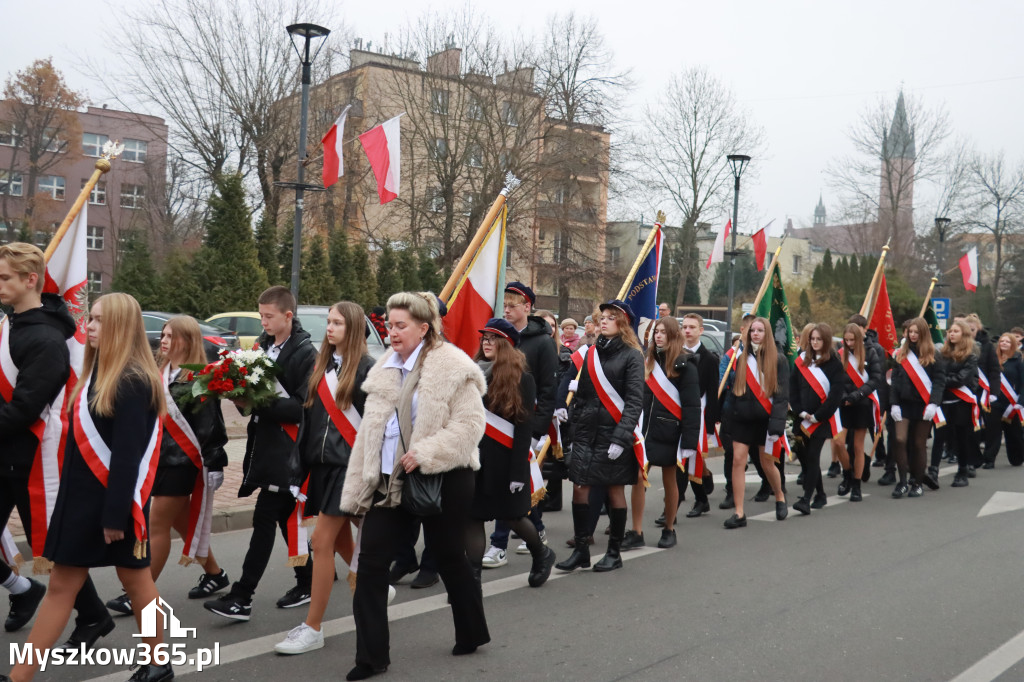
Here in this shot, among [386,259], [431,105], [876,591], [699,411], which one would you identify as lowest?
[876,591]

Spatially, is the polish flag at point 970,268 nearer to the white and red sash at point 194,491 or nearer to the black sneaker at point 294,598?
the black sneaker at point 294,598

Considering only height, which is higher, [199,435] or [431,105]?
[431,105]

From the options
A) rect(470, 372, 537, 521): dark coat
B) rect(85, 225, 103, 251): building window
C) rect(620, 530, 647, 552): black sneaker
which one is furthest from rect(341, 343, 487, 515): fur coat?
rect(85, 225, 103, 251): building window

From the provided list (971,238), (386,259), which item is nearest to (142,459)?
(386,259)

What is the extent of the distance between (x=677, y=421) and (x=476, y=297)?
6.19 ft

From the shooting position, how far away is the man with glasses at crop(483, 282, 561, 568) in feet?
21.5

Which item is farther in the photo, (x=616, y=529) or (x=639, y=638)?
(x=616, y=529)

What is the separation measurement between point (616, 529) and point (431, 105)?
29.1 m

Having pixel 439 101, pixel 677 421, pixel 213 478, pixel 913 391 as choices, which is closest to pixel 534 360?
pixel 677 421

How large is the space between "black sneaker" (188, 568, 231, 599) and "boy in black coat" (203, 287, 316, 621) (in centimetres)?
50

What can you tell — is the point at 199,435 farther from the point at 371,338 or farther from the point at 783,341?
the point at 371,338

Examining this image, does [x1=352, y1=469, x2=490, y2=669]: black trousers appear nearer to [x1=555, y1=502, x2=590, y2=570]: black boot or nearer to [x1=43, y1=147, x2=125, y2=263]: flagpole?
[x1=555, y1=502, x2=590, y2=570]: black boot

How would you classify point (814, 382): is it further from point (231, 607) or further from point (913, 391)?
point (231, 607)

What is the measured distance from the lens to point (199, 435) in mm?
5449
